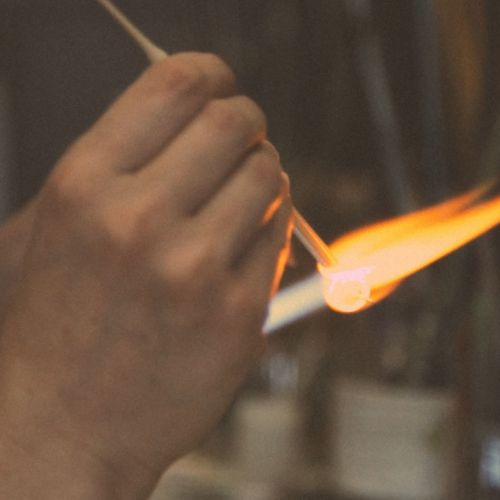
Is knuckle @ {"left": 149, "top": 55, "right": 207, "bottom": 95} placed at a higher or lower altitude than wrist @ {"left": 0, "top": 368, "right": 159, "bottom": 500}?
higher

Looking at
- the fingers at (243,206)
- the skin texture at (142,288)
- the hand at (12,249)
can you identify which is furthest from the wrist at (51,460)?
the hand at (12,249)

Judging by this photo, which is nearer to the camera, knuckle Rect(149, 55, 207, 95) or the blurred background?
knuckle Rect(149, 55, 207, 95)

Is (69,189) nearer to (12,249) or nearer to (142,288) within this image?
(142,288)

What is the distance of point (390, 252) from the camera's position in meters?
0.54

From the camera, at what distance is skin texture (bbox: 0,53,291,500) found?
44cm

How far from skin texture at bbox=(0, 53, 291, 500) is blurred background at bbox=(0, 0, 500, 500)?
1.00 feet

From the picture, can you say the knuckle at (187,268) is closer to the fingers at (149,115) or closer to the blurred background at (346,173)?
the fingers at (149,115)

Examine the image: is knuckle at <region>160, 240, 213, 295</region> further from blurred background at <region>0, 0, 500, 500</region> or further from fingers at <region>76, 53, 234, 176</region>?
blurred background at <region>0, 0, 500, 500</region>

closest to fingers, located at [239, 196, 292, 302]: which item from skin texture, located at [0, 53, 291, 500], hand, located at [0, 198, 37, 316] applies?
Answer: skin texture, located at [0, 53, 291, 500]

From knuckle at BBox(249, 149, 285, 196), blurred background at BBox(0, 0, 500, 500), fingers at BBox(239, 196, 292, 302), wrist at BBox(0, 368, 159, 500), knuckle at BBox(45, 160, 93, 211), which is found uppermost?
knuckle at BBox(45, 160, 93, 211)

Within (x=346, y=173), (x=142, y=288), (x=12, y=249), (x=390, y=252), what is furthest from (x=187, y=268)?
(x=346, y=173)

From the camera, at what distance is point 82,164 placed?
1.47 ft

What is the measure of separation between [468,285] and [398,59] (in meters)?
0.25

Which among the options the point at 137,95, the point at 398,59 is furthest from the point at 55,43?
the point at 137,95
